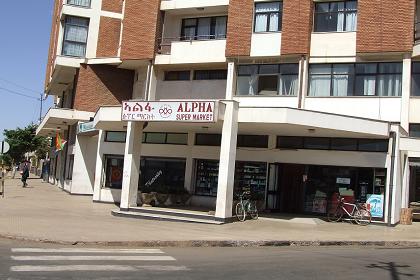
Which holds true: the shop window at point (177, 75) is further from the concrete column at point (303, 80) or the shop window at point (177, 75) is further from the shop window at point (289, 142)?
the shop window at point (289, 142)

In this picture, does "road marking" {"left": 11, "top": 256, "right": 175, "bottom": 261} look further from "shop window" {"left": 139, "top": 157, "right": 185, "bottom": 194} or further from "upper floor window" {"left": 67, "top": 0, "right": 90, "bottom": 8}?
"upper floor window" {"left": 67, "top": 0, "right": 90, "bottom": 8}

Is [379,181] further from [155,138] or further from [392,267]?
[155,138]

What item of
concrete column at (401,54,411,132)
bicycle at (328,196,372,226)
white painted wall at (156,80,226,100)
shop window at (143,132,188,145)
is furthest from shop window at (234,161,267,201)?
concrete column at (401,54,411,132)

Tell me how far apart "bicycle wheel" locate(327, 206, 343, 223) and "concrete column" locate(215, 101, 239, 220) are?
4828 mm

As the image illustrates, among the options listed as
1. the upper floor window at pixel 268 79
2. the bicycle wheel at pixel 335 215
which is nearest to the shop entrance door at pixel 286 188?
the bicycle wheel at pixel 335 215

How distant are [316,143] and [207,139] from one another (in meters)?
5.37

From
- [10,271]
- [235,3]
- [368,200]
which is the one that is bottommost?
[10,271]

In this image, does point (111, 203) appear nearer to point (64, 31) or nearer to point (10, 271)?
point (64, 31)

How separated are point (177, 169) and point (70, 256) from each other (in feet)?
51.2

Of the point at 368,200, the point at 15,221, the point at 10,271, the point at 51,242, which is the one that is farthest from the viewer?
the point at 368,200

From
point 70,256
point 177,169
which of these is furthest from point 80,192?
point 70,256

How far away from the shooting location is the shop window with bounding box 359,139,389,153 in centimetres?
2141

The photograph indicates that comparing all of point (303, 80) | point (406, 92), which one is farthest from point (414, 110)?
point (303, 80)

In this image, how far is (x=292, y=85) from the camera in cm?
2467
